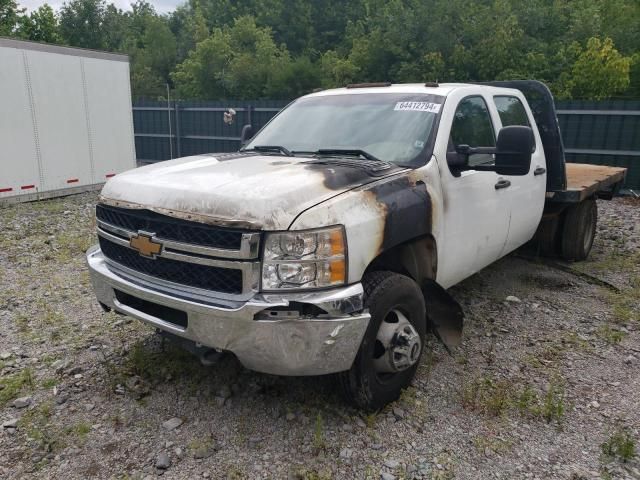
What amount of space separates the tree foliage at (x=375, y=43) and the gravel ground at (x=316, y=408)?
18.1 m

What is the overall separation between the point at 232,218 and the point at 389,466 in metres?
1.51

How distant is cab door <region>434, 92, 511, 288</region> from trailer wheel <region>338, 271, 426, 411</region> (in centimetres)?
57

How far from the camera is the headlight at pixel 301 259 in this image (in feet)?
8.74

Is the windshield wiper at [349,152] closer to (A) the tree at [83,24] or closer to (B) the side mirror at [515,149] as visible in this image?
(B) the side mirror at [515,149]

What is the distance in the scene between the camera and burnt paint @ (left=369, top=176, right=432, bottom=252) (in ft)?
9.99

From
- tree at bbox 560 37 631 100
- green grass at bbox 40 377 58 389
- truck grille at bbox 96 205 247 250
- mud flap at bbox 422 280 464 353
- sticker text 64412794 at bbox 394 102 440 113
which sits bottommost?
green grass at bbox 40 377 58 389

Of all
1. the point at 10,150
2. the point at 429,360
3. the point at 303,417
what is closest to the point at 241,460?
the point at 303,417

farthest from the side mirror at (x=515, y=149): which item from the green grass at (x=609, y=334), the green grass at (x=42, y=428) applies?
the green grass at (x=42, y=428)

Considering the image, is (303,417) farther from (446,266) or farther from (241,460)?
(446,266)

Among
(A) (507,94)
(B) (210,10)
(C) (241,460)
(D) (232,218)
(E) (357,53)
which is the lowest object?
(C) (241,460)

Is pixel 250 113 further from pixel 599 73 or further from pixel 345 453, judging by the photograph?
pixel 345 453

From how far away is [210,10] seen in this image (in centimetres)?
4725

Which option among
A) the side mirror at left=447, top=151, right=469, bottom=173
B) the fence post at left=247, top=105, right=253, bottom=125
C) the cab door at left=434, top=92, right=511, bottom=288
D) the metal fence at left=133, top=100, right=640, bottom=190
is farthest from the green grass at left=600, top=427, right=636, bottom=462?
the fence post at left=247, top=105, right=253, bottom=125

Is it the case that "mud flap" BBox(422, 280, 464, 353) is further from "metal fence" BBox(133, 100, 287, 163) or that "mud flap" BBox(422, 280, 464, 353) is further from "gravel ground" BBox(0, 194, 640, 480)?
"metal fence" BBox(133, 100, 287, 163)
